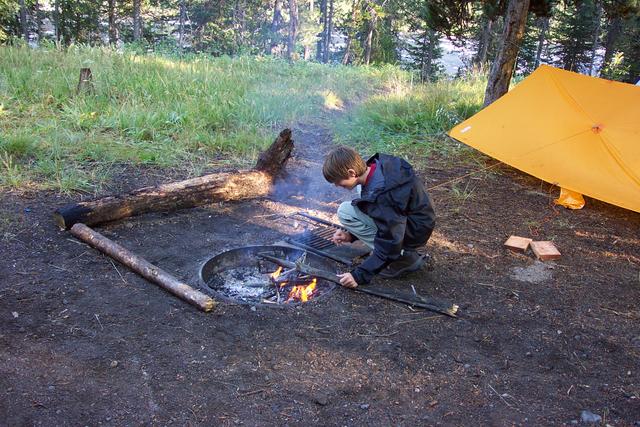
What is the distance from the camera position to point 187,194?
469cm

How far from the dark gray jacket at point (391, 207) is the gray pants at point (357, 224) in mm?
395

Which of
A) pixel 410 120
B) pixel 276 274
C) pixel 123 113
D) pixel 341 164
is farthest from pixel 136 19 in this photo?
pixel 341 164

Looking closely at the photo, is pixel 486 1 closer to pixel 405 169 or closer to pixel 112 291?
pixel 405 169

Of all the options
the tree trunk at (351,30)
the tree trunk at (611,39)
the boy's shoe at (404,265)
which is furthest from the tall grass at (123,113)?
the tree trunk at (351,30)

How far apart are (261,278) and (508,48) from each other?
497cm

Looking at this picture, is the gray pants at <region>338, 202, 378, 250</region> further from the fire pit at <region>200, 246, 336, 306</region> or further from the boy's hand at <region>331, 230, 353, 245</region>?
the fire pit at <region>200, 246, 336, 306</region>

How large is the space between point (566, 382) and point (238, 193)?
11.2 ft

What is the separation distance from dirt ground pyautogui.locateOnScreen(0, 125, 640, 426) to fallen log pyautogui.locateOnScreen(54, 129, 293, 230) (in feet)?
0.48

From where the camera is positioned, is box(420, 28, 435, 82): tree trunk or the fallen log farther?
box(420, 28, 435, 82): tree trunk

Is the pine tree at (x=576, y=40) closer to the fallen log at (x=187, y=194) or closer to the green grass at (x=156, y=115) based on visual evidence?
the green grass at (x=156, y=115)

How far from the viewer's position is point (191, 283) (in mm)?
3402

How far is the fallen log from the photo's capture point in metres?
4.04

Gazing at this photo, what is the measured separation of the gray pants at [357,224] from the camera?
3621mm

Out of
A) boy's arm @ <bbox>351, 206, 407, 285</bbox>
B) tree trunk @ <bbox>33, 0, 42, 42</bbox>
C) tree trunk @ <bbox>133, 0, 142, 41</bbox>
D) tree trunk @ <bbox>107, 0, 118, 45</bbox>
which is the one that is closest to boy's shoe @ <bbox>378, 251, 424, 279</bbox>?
boy's arm @ <bbox>351, 206, 407, 285</bbox>
